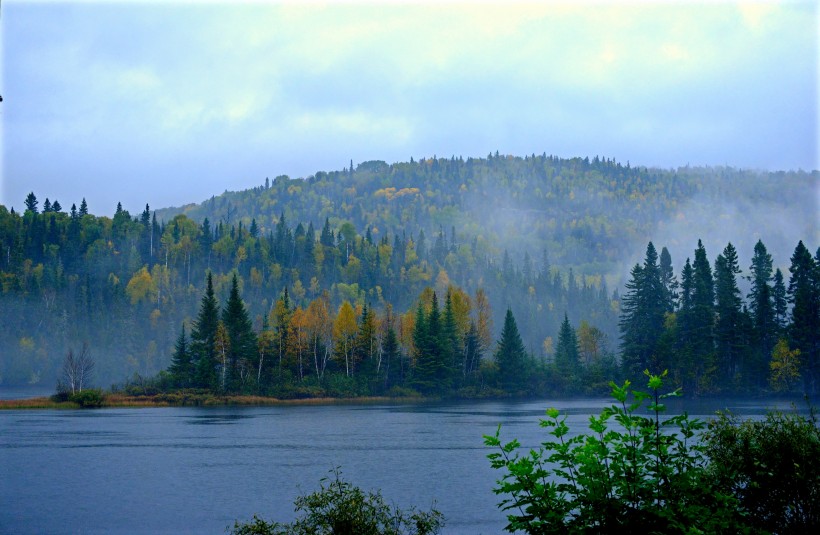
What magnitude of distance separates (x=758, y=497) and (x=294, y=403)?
3984 inches

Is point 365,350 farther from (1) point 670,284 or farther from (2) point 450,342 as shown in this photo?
(1) point 670,284

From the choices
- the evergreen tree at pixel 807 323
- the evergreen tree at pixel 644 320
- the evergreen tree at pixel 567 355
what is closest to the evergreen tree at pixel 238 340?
the evergreen tree at pixel 567 355

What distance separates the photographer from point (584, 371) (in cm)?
13750

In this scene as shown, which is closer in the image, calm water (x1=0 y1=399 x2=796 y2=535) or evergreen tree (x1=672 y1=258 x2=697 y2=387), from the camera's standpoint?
calm water (x1=0 y1=399 x2=796 y2=535)

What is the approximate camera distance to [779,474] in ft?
58.4

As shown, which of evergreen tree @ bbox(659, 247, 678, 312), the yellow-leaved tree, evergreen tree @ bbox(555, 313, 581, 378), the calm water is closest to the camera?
the calm water

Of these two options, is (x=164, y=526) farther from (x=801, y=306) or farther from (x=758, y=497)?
(x=801, y=306)

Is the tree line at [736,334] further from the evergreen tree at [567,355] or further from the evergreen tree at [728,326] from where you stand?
the evergreen tree at [567,355]

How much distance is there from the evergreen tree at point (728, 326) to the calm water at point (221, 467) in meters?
38.8

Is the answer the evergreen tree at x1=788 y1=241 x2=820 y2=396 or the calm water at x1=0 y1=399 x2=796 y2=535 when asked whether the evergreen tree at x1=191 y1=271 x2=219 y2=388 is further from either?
the evergreen tree at x1=788 y1=241 x2=820 y2=396

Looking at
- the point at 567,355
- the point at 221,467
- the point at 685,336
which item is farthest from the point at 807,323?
the point at 221,467

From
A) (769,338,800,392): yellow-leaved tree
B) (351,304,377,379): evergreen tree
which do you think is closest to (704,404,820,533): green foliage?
(769,338,800,392): yellow-leaved tree

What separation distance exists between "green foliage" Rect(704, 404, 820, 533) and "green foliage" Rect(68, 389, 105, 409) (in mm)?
102707

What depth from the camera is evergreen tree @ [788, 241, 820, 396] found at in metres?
114
